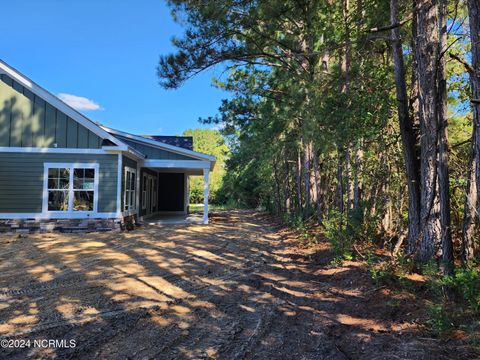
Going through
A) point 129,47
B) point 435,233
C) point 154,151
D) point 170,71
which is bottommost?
point 435,233

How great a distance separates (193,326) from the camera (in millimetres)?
3709

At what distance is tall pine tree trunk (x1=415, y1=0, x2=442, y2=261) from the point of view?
4.84m

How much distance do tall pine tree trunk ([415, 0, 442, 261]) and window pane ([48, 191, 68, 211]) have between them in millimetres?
10696

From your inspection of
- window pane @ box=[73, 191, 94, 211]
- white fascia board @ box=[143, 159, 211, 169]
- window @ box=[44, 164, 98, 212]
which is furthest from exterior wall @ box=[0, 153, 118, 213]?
white fascia board @ box=[143, 159, 211, 169]

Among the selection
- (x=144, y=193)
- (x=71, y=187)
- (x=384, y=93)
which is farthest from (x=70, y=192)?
(x=384, y=93)

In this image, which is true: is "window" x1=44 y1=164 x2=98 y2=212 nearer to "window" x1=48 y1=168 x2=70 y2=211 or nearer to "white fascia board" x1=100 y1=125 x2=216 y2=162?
"window" x1=48 y1=168 x2=70 y2=211

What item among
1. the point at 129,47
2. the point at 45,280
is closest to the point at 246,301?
the point at 45,280

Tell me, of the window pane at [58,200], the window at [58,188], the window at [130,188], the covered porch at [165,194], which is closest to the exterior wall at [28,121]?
the window at [58,188]

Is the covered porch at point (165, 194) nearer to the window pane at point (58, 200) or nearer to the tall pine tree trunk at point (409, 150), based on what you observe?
the window pane at point (58, 200)

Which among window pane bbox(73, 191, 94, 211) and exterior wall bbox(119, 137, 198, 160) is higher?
exterior wall bbox(119, 137, 198, 160)

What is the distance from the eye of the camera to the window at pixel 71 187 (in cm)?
1162

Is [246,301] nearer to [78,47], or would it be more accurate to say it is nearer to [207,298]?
[207,298]

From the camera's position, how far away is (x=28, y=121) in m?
11.7

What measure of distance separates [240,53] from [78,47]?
12.3 meters
